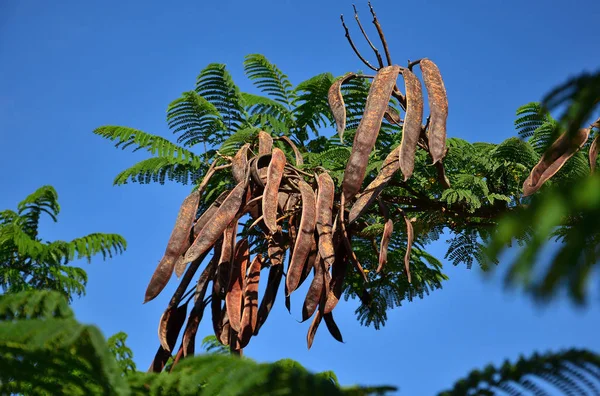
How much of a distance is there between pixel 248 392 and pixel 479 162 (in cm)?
349

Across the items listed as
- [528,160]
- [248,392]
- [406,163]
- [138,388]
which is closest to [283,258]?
[406,163]

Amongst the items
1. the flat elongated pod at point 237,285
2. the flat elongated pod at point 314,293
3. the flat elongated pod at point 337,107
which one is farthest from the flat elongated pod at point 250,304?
the flat elongated pod at point 337,107

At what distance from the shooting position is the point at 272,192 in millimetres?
4527

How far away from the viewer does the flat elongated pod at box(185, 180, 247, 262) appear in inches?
170

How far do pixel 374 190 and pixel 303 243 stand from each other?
0.43 m

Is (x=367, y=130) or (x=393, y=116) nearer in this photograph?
(x=367, y=130)

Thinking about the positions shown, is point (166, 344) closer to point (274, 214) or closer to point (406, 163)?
point (274, 214)

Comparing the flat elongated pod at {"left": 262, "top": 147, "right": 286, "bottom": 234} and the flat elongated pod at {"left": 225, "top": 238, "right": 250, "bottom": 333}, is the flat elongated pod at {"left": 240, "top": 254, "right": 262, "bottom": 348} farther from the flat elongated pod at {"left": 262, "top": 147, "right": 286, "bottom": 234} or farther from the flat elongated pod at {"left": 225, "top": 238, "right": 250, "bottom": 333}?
the flat elongated pod at {"left": 262, "top": 147, "right": 286, "bottom": 234}

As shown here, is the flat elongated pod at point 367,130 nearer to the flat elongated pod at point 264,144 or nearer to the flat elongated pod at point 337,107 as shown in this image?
the flat elongated pod at point 337,107

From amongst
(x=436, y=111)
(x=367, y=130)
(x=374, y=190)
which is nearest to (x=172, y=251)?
(x=374, y=190)

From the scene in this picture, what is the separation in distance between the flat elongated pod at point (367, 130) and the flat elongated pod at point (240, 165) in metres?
0.70

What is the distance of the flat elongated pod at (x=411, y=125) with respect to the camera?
4031mm

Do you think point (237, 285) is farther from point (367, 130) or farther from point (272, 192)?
point (367, 130)

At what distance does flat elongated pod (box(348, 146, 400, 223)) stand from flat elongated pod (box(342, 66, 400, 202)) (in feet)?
0.35
